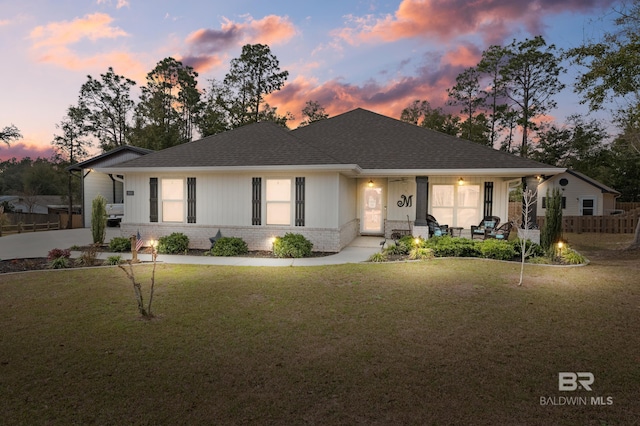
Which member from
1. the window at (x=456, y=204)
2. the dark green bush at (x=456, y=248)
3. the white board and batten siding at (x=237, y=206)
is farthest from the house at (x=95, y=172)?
the dark green bush at (x=456, y=248)

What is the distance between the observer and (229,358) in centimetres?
413

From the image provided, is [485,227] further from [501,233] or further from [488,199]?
[488,199]

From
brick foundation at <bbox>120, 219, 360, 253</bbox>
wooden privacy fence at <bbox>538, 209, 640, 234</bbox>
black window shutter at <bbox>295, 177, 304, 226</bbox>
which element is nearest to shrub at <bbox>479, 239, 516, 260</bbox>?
brick foundation at <bbox>120, 219, 360, 253</bbox>

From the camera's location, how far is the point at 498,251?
34.9 feet

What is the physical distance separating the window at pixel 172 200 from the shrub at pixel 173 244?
1196 mm

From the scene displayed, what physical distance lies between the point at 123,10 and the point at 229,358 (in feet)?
50.7

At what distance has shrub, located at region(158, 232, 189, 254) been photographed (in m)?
12.0

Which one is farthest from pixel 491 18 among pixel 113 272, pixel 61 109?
pixel 61 109

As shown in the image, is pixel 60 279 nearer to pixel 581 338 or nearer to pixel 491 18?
pixel 581 338

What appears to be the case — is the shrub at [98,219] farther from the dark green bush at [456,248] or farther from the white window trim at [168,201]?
the dark green bush at [456,248]

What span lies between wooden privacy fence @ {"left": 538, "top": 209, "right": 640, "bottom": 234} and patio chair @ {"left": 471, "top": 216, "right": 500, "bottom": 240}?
36.3 feet

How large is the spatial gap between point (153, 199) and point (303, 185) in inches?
238

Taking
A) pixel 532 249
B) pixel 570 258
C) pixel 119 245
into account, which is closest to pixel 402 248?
pixel 532 249

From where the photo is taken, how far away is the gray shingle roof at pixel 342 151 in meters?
12.3
